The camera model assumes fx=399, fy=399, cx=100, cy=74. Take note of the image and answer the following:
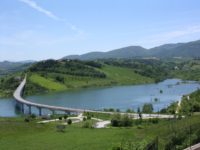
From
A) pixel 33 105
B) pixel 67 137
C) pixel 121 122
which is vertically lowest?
pixel 33 105

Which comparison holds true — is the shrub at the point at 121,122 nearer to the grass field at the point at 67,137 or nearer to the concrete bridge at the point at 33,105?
the grass field at the point at 67,137

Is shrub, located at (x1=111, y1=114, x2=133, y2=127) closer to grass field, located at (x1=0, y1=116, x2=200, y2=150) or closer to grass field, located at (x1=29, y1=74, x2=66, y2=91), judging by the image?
grass field, located at (x1=0, y1=116, x2=200, y2=150)

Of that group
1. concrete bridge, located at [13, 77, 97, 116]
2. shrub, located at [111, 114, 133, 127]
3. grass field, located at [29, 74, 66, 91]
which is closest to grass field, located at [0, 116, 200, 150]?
shrub, located at [111, 114, 133, 127]

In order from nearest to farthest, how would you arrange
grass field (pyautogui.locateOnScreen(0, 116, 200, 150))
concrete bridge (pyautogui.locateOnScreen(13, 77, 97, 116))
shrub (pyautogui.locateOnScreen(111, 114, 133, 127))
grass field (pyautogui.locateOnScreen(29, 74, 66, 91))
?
grass field (pyautogui.locateOnScreen(0, 116, 200, 150)) < shrub (pyautogui.locateOnScreen(111, 114, 133, 127)) < concrete bridge (pyautogui.locateOnScreen(13, 77, 97, 116)) < grass field (pyautogui.locateOnScreen(29, 74, 66, 91))

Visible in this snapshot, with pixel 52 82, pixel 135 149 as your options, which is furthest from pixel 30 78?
pixel 135 149

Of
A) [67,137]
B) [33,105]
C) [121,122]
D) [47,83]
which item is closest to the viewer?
[67,137]

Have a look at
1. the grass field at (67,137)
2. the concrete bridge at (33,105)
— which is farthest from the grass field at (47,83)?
the grass field at (67,137)

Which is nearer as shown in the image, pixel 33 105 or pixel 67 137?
pixel 67 137

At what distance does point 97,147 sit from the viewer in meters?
43.2

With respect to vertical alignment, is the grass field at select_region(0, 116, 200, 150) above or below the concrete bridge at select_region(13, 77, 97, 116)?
above

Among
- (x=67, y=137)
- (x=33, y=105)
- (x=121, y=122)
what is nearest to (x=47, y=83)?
(x=33, y=105)

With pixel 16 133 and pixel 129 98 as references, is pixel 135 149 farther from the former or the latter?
pixel 129 98

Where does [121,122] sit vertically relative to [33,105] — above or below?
above

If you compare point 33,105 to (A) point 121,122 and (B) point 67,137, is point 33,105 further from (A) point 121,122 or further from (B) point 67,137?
(B) point 67,137
